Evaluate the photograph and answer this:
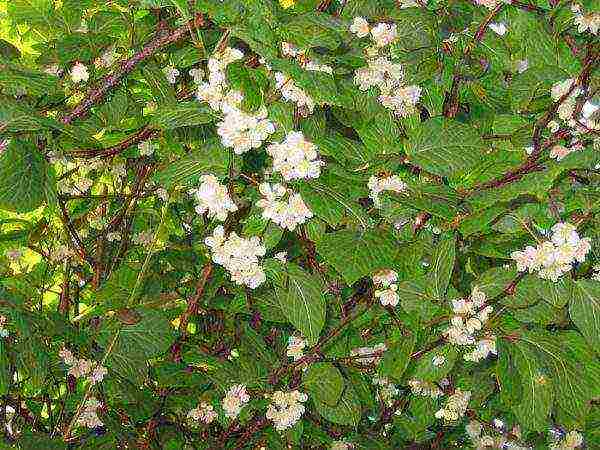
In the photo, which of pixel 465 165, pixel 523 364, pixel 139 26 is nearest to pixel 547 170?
pixel 465 165

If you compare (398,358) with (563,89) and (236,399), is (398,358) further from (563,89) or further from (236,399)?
(563,89)

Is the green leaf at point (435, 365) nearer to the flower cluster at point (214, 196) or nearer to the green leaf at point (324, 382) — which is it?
the green leaf at point (324, 382)

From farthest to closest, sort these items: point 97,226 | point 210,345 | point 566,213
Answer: point 97,226 → point 210,345 → point 566,213

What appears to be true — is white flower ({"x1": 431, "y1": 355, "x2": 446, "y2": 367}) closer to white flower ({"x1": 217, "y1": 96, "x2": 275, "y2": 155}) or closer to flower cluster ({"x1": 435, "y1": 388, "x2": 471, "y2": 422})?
flower cluster ({"x1": 435, "y1": 388, "x2": 471, "y2": 422})

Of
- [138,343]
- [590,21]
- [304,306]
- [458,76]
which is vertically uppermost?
[590,21]

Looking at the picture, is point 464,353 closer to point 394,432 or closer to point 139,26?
point 394,432

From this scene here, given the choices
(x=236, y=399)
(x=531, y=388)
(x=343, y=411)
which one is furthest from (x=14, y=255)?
(x=531, y=388)
